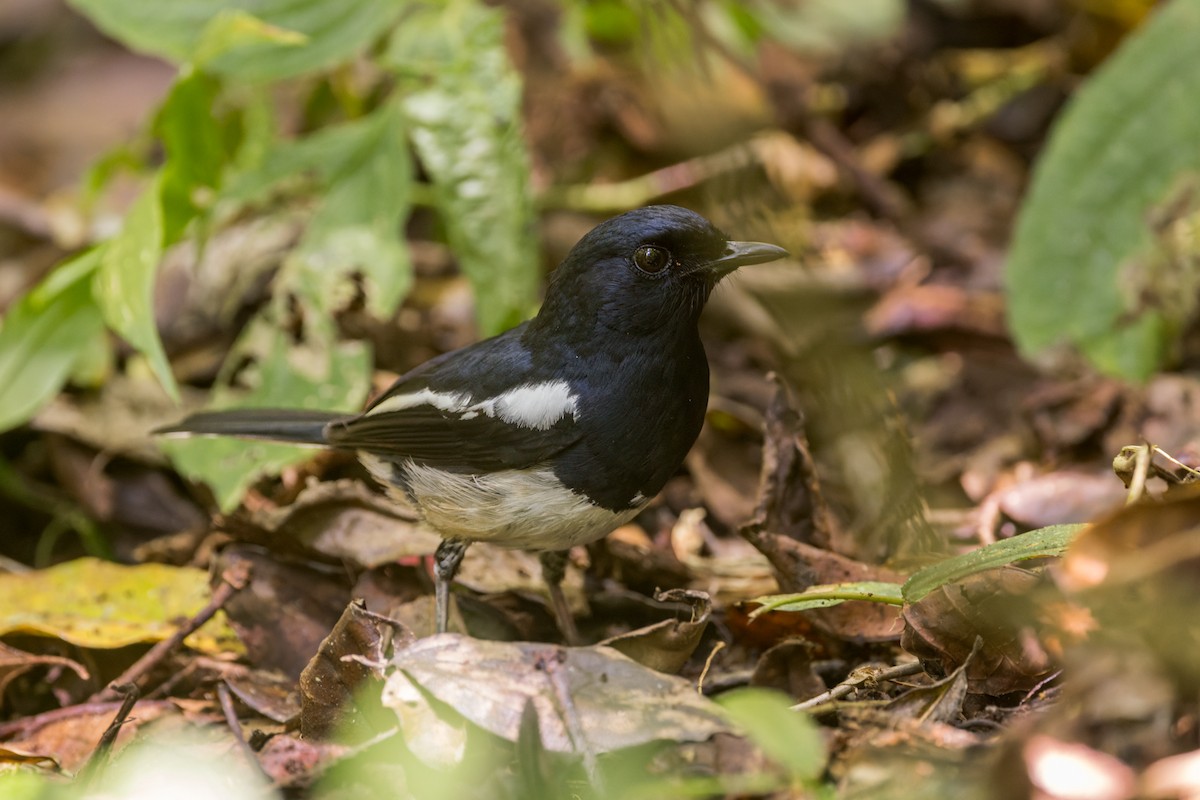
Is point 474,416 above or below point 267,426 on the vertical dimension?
above

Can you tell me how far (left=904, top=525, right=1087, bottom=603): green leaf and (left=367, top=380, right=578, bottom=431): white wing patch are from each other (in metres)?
1.11

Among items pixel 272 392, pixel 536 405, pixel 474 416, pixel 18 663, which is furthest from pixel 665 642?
pixel 272 392

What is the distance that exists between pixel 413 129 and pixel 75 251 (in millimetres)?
2531

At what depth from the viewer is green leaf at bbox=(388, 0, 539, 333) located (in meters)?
4.45

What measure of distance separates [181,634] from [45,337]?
6.06ft

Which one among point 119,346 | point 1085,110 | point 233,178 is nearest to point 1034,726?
point 1085,110

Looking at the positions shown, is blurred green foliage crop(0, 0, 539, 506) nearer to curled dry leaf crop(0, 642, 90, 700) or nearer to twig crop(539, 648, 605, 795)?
curled dry leaf crop(0, 642, 90, 700)

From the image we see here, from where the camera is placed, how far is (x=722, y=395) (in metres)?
4.94

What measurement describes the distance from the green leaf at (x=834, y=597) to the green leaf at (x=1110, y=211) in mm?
1677

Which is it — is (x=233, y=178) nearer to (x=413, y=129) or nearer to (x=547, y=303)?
(x=413, y=129)

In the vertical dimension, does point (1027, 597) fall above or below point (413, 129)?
below

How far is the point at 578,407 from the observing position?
10.9ft

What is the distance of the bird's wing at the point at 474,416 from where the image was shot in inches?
132

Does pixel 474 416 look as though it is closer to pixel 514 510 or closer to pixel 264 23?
pixel 514 510
